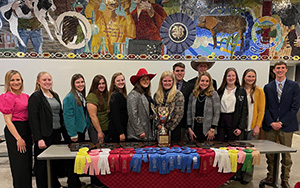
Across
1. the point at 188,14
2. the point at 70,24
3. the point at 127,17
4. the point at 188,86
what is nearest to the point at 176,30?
the point at 188,14

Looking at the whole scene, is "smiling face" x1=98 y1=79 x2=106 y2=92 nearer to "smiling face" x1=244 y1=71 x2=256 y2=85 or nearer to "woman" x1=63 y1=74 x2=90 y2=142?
"woman" x1=63 y1=74 x2=90 y2=142

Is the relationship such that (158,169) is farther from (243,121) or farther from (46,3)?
(46,3)

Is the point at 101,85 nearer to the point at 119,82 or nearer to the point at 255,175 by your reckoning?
the point at 119,82

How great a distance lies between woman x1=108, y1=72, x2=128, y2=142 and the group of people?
1 cm

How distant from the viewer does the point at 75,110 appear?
2.85 meters

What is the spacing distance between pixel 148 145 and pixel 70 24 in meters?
3.23

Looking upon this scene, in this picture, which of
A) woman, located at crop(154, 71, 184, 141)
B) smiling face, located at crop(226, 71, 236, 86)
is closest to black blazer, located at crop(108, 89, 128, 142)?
woman, located at crop(154, 71, 184, 141)

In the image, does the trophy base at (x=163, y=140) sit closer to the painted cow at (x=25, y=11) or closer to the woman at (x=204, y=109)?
the woman at (x=204, y=109)

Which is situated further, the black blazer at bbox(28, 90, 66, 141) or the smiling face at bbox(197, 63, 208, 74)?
the smiling face at bbox(197, 63, 208, 74)

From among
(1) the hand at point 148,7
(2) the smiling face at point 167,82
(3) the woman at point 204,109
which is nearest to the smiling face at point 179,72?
(3) the woman at point 204,109

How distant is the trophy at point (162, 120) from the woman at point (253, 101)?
1278 millimetres

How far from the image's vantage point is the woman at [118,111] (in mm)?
2900

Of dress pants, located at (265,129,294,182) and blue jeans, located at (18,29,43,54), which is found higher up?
blue jeans, located at (18,29,43,54)

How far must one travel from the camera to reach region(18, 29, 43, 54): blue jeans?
4.36 m
